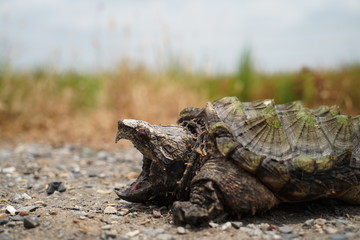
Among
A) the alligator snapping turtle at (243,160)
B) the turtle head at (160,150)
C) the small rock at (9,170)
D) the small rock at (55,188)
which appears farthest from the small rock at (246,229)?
the small rock at (9,170)

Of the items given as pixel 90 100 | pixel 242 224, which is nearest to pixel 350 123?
pixel 242 224

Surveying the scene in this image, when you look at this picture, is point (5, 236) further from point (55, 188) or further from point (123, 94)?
point (123, 94)

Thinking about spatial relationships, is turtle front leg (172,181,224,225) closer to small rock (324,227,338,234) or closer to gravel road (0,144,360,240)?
gravel road (0,144,360,240)

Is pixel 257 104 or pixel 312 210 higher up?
pixel 257 104

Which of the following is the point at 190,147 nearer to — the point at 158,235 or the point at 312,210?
the point at 158,235

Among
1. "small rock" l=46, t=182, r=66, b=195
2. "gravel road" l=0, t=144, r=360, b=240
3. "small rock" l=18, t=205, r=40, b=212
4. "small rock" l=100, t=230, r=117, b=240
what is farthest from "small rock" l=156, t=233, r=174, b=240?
"small rock" l=46, t=182, r=66, b=195

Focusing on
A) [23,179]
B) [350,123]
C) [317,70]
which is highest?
[317,70]

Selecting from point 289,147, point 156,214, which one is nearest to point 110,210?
point 156,214

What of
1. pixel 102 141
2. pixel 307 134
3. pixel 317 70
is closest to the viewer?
pixel 307 134
